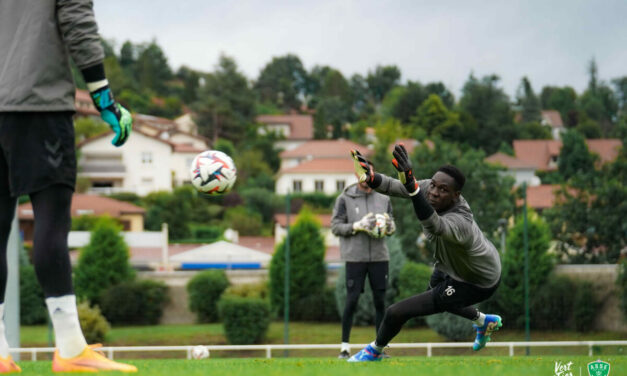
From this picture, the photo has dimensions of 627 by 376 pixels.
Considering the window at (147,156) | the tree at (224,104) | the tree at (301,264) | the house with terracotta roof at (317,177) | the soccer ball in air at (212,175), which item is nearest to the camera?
the soccer ball in air at (212,175)

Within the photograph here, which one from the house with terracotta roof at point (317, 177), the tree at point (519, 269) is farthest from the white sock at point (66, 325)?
the house with terracotta roof at point (317, 177)

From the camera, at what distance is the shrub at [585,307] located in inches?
585

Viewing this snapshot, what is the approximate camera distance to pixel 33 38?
3.98m

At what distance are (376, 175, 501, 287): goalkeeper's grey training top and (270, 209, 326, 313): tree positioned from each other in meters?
10.9

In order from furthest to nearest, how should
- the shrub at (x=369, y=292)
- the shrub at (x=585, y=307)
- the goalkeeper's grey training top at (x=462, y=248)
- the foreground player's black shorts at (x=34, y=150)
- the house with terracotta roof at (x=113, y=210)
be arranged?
the house with terracotta roof at (x=113, y=210)
the shrub at (x=369, y=292)
the shrub at (x=585, y=307)
the goalkeeper's grey training top at (x=462, y=248)
the foreground player's black shorts at (x=34, y=150)

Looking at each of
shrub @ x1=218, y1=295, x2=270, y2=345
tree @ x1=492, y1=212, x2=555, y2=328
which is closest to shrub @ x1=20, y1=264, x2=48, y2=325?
shrub @ x1=218, y1=295, x2=270, y2=345

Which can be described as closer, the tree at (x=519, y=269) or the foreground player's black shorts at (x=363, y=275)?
the foreground player's black shorts at (x=363, y=275)

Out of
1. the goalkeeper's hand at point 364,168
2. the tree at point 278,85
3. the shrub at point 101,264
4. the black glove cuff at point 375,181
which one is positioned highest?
the tree at point 278,85

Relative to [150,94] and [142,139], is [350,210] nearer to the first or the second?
[142,139]

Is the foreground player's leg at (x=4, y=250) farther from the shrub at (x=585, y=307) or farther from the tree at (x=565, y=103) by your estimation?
the tree at (x=565, y=103)

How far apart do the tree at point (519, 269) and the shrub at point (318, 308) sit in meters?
3.60

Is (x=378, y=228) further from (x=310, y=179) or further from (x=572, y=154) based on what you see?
(x=572, y=154)

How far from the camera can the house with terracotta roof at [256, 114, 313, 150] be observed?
379ft

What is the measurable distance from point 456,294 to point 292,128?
4474 inches
